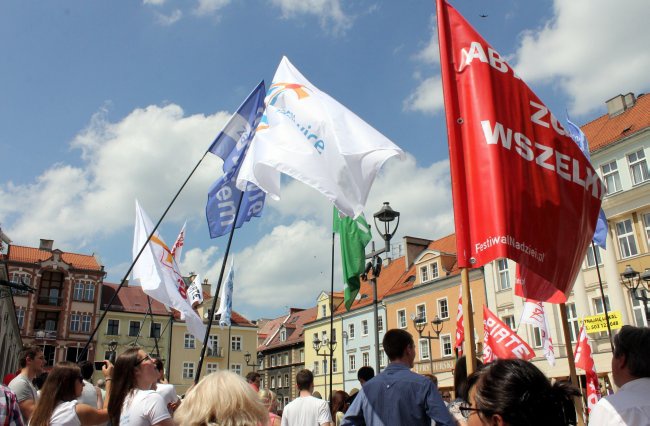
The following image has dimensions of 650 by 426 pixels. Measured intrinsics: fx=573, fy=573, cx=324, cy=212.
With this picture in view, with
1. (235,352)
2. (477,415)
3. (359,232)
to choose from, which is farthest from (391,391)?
(235,352)

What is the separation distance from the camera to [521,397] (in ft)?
7.52

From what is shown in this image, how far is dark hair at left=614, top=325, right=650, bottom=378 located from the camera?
305 cm

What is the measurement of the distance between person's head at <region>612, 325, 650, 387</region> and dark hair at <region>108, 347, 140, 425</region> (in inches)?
138

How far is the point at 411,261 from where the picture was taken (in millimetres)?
51906

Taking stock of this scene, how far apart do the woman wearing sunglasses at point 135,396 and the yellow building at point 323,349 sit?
4907 centimetres

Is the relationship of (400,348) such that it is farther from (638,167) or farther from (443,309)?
(443,309)

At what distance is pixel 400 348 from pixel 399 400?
0.50 metres

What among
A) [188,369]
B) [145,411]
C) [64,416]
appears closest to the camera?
[145,411]

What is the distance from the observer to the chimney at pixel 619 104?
113 feet

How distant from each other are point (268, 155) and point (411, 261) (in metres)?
45.8

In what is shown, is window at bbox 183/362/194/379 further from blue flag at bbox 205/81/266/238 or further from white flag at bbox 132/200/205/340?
blue flag at bbox 205/81/266/238

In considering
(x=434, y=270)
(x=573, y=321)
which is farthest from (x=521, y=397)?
(x=434, y=270)

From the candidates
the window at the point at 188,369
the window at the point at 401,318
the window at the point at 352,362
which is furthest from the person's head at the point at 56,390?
the window at the point at 188,369

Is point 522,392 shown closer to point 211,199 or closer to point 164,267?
point 211,199
